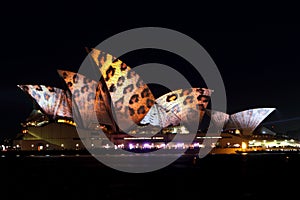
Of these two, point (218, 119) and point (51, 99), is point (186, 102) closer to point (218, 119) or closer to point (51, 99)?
point (218, 119)

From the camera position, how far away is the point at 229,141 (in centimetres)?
7944

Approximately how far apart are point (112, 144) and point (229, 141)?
68.9 ft

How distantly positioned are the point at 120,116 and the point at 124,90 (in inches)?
228

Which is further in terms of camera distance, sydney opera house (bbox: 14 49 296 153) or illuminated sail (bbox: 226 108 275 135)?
illuminated sail (bbox: 226 108 275 135)

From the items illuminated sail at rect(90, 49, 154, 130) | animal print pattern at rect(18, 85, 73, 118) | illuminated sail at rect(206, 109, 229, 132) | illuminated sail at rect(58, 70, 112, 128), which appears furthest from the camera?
illuminated sail at rect(206, 109, 229, 132)

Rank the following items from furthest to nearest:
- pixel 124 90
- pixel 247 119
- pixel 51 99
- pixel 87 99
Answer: pixel 247 119, pixel 51 99, pixel 87 99, pixel 124 90

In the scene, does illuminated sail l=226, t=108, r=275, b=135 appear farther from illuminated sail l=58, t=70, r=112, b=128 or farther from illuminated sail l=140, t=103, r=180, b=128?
illuminated sail l=58, t=70, r=112, b=128

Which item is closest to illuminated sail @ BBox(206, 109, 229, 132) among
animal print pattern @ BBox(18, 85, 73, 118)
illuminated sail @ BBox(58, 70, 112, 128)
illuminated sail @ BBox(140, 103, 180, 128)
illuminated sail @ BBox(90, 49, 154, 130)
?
illuminated sail @ BBox(140, 103, 180, 128)

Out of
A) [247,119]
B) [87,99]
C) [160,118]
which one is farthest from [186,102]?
[87,99]

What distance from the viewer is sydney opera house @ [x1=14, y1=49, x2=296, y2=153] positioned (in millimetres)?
63531

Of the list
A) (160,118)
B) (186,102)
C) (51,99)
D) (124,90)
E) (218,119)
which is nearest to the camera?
(124,90)

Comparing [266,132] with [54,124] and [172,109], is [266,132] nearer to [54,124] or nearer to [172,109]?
[172,109]

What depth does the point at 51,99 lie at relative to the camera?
67.7 m

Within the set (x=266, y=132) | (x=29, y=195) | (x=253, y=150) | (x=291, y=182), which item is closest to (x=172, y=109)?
(x=253, y=150)
